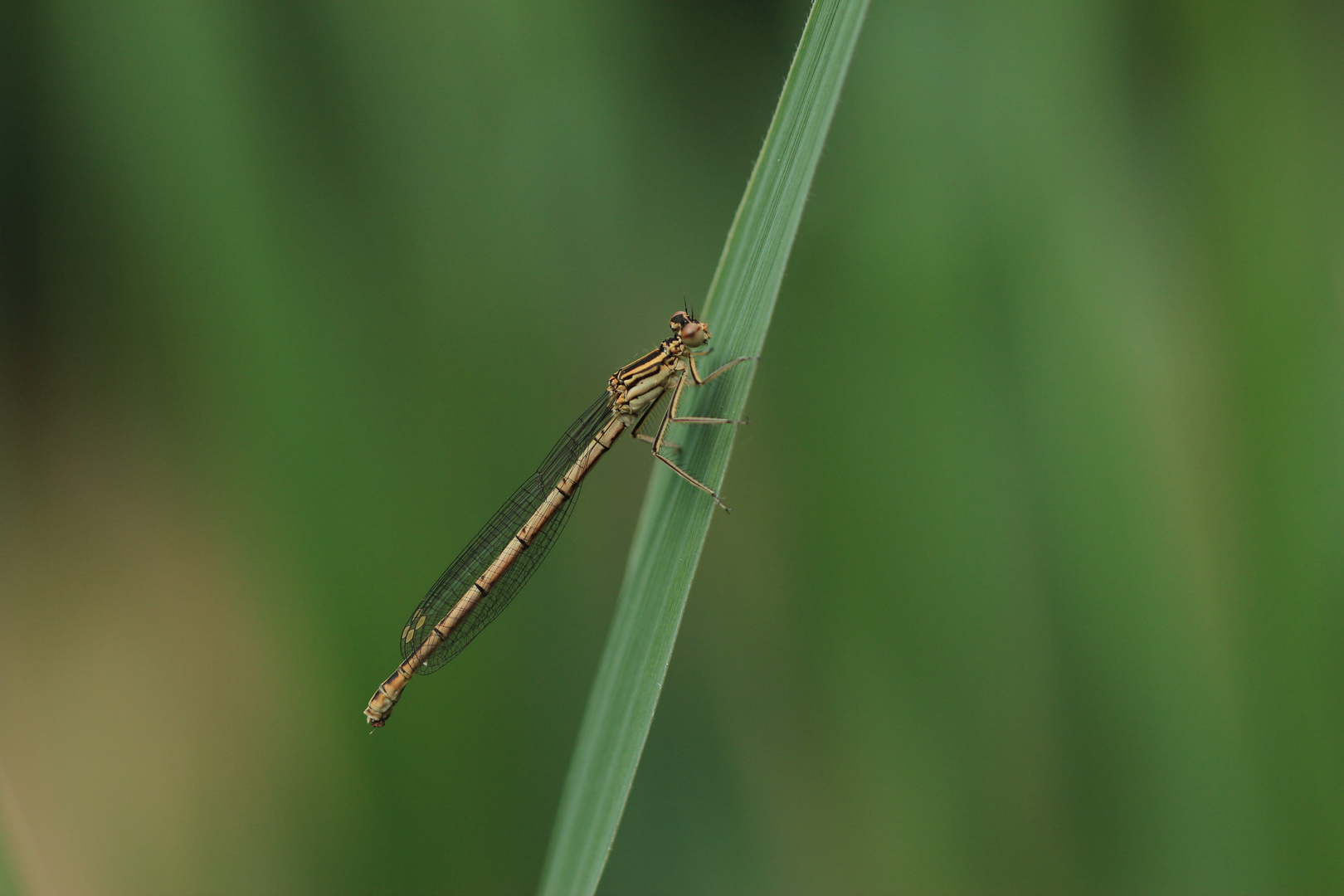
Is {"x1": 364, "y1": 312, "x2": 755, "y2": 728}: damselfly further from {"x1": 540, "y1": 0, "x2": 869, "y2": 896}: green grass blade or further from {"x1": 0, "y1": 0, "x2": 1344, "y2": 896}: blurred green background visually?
{"x1": 540, "y1": 0, "x2": 869, "y2": 896}: green grass blade

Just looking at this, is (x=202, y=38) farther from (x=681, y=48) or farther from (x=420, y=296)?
(x=681, y=48)

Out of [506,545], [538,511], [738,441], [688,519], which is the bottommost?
[506,545]

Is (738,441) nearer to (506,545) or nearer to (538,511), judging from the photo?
(538,511)

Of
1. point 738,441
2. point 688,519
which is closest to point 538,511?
point 738,441

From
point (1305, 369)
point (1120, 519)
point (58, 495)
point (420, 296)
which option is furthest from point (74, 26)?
point (1305, 369)

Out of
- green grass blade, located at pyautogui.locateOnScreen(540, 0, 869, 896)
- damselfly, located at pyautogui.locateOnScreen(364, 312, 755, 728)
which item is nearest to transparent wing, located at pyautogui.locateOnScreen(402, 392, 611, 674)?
damselfly, located at pyautogui.locateOnScreen(364, 312, 755, 728)

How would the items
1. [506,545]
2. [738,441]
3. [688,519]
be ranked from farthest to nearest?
1. [506,545]
2. [738,441]
3. [688,519]
